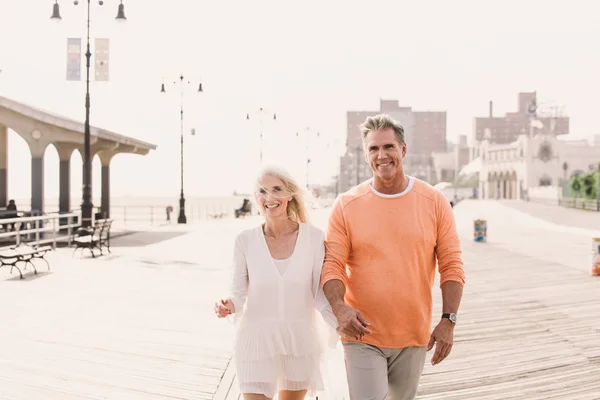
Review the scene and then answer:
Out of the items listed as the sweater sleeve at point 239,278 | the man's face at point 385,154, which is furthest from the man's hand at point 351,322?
the man's face at point 385,154

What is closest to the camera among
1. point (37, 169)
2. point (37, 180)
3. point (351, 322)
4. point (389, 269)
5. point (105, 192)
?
point (351, 322)

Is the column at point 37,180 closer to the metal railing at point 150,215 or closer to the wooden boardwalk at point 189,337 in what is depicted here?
the metal railing at point 150,215

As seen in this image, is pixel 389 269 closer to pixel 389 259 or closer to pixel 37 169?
pixel 389 259

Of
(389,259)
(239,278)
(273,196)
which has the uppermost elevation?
(273,196)

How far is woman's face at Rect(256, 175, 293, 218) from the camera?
3.37 metres

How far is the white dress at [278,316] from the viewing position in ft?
10.7

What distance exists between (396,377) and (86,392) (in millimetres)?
3014

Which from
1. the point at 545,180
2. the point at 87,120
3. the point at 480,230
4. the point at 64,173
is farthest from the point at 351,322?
the point at 545,180

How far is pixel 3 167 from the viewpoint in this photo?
79.2 ft

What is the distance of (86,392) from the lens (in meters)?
5.30

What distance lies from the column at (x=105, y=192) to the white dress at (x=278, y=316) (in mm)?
27140

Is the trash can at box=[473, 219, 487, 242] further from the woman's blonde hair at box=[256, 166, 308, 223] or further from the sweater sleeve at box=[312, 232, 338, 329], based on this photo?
the sweater sleeve at box=[312, 232, 338, 329]

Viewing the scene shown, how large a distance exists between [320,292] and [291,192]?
53 cm

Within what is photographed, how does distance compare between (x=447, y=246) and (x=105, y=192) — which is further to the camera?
(x=105, y=192)
